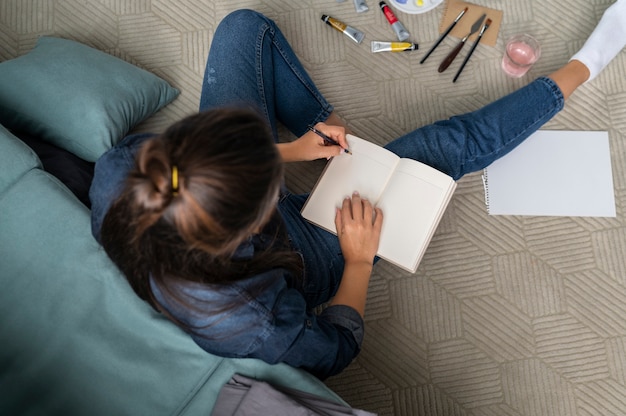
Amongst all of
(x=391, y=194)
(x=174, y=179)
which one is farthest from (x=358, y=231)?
(x=174, y=179)

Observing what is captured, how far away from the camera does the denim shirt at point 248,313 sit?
0.69m

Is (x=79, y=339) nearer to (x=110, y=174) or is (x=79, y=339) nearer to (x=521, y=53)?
(x=110, y=174)

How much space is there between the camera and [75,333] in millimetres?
858

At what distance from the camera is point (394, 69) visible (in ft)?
4.16

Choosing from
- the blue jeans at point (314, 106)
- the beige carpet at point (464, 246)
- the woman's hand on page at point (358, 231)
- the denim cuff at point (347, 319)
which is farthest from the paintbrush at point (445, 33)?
the denim cuff at point (347, 319)

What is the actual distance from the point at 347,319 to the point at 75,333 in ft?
1.44

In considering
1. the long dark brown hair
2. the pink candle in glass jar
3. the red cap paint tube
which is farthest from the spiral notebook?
the long dark brown hair

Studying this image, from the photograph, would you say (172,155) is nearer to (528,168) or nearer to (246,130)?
(246,130)

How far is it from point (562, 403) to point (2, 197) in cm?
114

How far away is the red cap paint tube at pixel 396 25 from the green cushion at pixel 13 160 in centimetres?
83

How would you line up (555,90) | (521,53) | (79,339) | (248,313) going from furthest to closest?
(521,53) < (555,90) < (79,339) < (248,313)

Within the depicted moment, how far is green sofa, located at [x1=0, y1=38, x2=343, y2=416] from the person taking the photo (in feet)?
2.74

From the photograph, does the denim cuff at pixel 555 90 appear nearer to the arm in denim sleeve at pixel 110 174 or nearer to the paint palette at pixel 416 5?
the paint palette at pixel 416 5

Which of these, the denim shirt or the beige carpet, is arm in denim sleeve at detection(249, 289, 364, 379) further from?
the beige carpet
